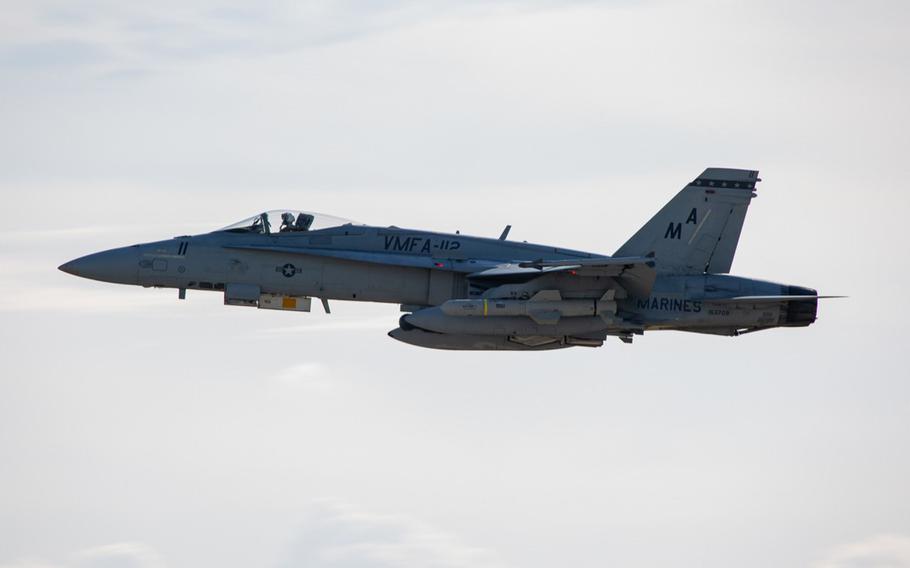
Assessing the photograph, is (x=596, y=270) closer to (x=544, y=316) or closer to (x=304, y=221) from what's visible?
(x=544, y=316)

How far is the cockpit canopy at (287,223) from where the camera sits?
28156mm

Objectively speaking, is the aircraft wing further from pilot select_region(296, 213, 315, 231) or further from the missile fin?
pilot select_region(296, 213, 315, 231)

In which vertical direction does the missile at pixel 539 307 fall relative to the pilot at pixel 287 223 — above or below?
below

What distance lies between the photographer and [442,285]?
27.7 m

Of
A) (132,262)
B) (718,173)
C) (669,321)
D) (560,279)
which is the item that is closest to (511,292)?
(560,279)

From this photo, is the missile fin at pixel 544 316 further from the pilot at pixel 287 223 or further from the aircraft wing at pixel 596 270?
the pilot at pixel 287 223

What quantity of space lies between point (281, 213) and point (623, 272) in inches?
272

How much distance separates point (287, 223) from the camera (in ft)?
92.5

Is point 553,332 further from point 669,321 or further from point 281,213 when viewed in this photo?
point 281,213

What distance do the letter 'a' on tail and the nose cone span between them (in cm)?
960

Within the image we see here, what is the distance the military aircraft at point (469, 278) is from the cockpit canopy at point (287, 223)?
2 cm

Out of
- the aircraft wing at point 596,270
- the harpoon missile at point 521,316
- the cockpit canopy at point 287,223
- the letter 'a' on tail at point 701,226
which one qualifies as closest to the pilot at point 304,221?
the cockpit canopy at point 287,223

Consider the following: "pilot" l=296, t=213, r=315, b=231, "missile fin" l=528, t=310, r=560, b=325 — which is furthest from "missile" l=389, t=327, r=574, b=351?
"pilot" l=296, t=213, r=315, b=231

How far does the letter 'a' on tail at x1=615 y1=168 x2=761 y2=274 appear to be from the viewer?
2847cm
